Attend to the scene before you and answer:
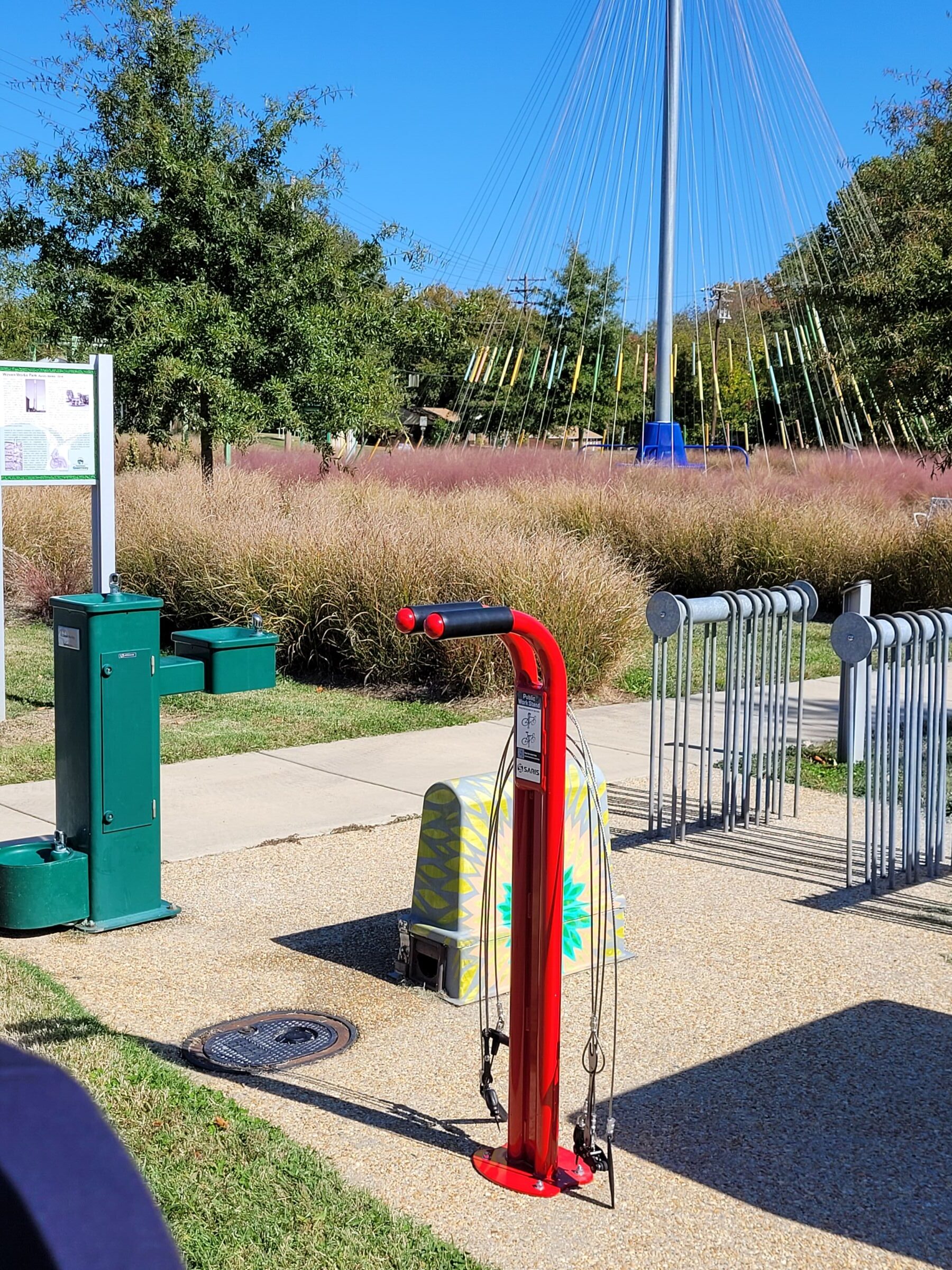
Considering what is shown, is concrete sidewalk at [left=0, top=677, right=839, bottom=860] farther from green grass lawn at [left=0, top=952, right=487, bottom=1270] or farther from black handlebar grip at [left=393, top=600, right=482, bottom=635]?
black handlebar grip at [left=393, top=600, right=482, bottom=635]

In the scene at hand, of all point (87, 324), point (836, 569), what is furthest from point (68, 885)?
point (87, 324)

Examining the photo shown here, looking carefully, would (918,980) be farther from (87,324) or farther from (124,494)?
(87,324)

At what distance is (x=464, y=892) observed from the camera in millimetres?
4746

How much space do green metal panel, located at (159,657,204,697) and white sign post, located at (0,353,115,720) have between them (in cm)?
327

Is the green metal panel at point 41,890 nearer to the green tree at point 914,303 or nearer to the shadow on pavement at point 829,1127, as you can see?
the shadow on pavement at point 829,1127

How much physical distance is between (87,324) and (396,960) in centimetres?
1324

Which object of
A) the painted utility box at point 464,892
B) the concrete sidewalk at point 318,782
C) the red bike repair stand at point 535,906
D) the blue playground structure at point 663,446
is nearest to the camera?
the red bike repair stand at point 535,906

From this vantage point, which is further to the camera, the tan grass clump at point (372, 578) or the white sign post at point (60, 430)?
the tan grass clump at point (372, 578)

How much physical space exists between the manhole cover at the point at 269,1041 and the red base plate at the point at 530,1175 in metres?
0.83

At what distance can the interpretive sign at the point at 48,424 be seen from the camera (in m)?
8.45

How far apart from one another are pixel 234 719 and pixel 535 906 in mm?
6514

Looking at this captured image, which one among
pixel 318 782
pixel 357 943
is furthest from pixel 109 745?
pixel 318 782

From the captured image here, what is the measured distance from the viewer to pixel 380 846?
6629mm

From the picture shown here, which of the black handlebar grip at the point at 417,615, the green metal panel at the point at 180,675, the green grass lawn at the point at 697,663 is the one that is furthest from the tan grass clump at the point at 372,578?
the black handlebar grip at the point at 417,615
